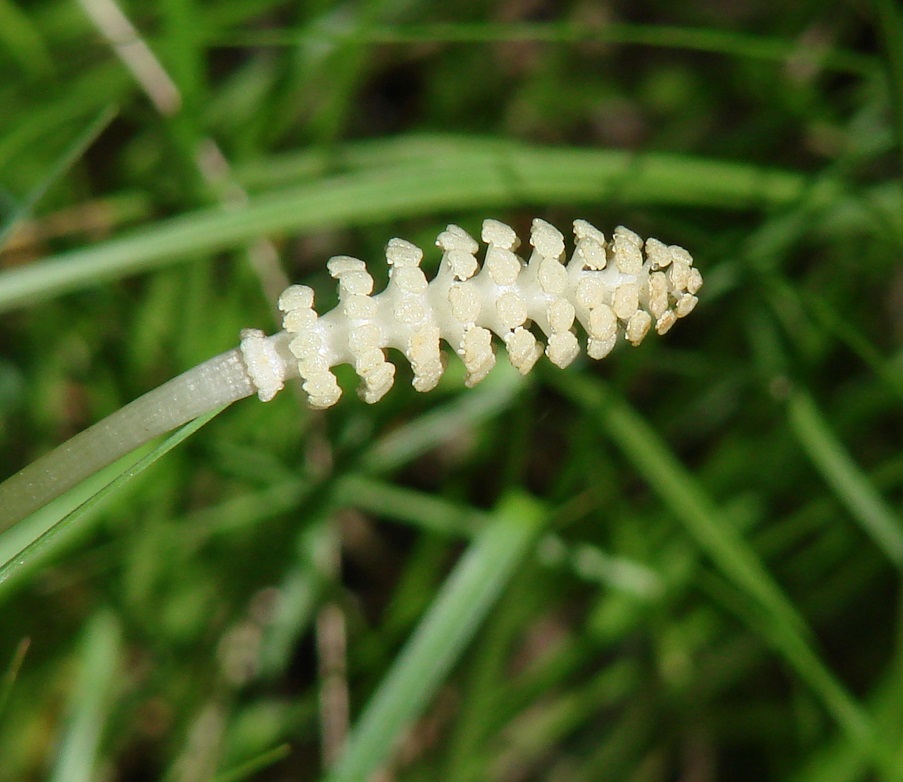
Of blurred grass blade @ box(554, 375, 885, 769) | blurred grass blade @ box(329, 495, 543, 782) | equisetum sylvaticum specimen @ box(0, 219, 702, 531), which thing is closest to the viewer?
equisetum sylvaticum specimen @ box(0, 219, 702, 531)

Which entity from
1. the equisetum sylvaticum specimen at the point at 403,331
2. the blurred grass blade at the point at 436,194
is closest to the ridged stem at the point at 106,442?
the equisetum sylvaticum specimen at the point at 403,331

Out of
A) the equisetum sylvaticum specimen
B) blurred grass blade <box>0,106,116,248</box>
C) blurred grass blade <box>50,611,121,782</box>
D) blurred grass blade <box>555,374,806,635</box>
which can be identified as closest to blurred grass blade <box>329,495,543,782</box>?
blurred grass blade <box>555,374,806,635</box>

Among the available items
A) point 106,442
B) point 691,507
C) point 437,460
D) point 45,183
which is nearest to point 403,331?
point 106,442

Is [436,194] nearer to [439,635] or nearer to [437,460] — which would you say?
[439,635]

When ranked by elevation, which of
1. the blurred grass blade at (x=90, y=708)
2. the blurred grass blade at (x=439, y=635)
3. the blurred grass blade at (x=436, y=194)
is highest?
the blurred grass blade at (x=436, y=194)

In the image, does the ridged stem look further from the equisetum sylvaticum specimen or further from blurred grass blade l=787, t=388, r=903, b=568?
blurred grass blade l=787, t=388, r=903, b=568

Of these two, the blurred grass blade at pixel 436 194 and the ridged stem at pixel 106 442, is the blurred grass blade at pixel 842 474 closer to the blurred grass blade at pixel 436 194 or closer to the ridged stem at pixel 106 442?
the blurred grass blade at pixel 436 194
